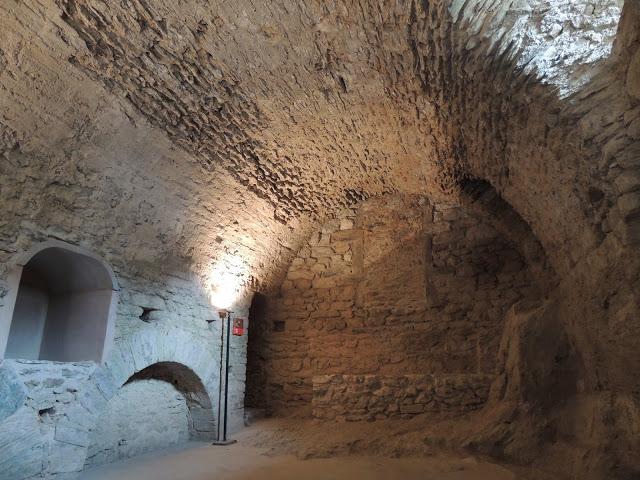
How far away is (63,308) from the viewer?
4.37m

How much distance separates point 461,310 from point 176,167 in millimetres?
4070

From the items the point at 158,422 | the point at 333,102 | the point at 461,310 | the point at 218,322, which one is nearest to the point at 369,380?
the point at 461,310

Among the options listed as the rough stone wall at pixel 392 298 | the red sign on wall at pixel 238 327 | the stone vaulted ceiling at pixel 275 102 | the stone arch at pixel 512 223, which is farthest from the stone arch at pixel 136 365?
the stone arch at pixel 512 223

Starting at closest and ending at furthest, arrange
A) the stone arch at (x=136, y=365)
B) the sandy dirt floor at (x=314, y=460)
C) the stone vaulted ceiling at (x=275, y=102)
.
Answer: the stone vaulted ceiling at (x=275, y=102) → the stone arch at (x=136, y=365) → the sandy dirt floor at (x=314, y=460)

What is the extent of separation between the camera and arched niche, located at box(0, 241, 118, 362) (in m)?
3.99

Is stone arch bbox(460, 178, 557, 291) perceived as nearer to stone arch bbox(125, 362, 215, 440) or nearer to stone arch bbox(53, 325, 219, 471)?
stone arch bbox(53, 325, 219, 471)

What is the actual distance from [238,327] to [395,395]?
2203 millimetres

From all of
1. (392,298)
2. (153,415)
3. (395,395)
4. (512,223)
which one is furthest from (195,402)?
(512,223)

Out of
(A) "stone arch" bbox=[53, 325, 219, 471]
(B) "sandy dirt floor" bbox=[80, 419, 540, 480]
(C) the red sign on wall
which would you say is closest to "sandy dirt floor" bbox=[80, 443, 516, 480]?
(B) "sandy dirt floor" bbox=[80, 419, 540, 480]

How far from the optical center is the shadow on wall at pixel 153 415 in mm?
4320

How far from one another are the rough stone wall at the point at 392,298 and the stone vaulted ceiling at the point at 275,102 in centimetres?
144

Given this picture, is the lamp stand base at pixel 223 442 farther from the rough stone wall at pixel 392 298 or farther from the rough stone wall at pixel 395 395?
the rough stone wall at pixel 392 298

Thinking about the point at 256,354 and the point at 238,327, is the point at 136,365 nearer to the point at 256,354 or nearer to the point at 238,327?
the point at 238,327

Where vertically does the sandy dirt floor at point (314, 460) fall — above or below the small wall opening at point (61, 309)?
below
